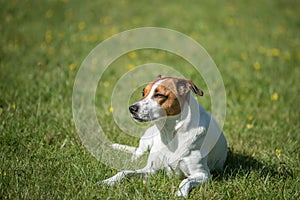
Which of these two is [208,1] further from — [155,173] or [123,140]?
[155,173]

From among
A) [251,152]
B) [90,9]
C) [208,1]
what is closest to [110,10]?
[90,9]

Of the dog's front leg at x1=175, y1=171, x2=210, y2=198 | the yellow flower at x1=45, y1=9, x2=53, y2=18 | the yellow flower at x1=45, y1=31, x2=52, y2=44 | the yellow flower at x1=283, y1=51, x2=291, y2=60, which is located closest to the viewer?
the dog's front leg at x1=175, y1=171, x2=210, y2=198

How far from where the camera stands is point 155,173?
14.4 ft

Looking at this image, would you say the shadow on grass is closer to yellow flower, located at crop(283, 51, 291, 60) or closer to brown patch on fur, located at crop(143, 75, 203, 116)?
brown patch on fur, located at crop(143, 75, 203, 116)

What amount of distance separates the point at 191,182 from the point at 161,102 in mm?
839

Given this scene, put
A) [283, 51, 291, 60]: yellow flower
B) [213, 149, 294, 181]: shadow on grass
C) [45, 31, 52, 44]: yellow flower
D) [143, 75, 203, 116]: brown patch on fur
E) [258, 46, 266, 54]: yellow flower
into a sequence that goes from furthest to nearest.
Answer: [258, 46, 266, 54]: yellow flower, [283, 51, 291, 60]: yellow flower, [45, 31, 52, 44]: yellow flower, [213, 149, 294, 181]: shadow on grass, [143, 75, 203, 116]: brown patch on fur

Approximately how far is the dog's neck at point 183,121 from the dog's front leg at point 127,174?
458 mm

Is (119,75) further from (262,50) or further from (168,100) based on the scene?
(168,100)

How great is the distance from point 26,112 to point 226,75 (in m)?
4.07

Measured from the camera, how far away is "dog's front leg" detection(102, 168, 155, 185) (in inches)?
159

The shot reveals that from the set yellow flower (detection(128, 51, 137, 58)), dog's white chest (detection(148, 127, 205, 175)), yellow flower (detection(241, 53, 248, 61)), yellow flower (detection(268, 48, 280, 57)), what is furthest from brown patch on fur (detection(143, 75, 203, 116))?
yellow flower (detection(268, 48, 280, 57))

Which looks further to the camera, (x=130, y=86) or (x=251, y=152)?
(x=130, y=86)

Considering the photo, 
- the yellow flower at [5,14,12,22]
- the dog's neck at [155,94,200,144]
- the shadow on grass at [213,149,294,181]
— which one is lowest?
the yellow flower at [5,14,12,22]

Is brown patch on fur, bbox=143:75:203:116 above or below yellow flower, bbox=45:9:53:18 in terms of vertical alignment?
above
